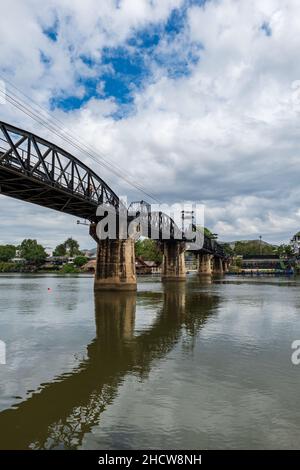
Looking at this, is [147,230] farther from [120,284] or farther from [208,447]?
[208,447]

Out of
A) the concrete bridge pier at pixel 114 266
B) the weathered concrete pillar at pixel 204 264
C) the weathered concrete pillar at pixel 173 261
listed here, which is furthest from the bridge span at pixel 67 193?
the weathered concrete pillar at pixel 204 264

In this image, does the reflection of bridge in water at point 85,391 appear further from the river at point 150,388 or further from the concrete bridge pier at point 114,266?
the concrete bridge pier at point 114,266

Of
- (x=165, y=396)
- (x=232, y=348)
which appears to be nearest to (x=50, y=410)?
(x=165, y=396)

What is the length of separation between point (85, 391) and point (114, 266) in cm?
5197

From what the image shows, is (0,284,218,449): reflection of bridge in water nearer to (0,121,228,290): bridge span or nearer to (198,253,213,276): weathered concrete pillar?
(0,121,228,290): bridge span

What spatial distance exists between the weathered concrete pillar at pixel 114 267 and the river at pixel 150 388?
1444 inches

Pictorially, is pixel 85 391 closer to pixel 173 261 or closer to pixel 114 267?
pixel 114 267

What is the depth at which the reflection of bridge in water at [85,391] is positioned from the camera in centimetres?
985

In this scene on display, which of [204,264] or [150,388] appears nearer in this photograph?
[150,388]

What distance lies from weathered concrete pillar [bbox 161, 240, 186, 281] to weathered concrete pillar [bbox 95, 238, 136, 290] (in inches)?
1972

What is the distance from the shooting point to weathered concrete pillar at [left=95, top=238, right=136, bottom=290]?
64.6m

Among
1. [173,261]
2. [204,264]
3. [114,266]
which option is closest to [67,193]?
[114,266]

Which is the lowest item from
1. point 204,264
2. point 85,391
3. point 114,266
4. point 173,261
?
point 85,391

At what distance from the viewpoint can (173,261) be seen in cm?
12050
